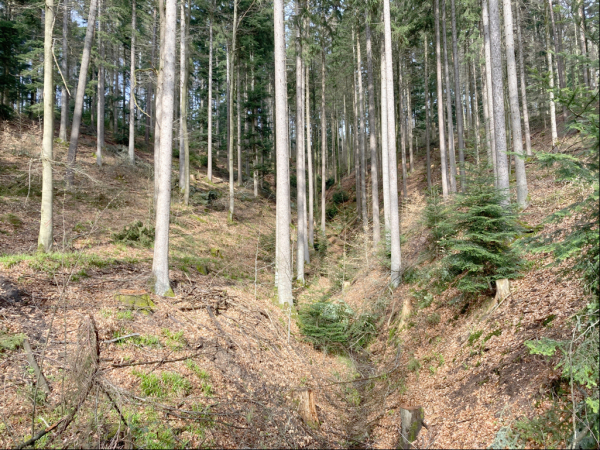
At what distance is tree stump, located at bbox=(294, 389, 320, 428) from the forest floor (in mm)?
33

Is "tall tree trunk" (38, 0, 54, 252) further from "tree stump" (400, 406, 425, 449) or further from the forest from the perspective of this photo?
"tree stump" (400, 406, 425, 449)

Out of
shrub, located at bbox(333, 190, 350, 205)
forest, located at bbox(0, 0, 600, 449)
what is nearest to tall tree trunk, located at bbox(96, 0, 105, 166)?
forest, located at bbox(0, 0, 600, 449)

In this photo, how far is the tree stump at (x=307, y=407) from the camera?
5531 millimetres

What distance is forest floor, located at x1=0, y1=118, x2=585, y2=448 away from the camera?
13.9 ft

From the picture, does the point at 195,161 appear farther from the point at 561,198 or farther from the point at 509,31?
the point at 561,198

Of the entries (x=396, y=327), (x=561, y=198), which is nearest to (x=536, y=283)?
(x=396, y=327)

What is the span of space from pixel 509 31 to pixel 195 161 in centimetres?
2476

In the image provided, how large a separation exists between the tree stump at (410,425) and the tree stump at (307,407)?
4.54 feet

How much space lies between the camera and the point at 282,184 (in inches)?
389

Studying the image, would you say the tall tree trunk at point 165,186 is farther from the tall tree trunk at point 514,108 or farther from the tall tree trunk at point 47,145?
the tall tree trunk at point 514,108

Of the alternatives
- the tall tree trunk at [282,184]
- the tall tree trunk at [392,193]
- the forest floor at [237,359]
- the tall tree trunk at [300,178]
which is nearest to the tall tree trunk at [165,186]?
the forest floor at [237,359]

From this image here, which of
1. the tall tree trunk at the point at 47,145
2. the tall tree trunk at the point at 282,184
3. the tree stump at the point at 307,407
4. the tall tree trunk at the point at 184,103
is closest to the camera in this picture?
the tree stump at the point at 307,407

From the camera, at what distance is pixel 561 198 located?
9.70 m

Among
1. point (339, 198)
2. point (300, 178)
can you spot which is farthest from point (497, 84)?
point (339, 198)
